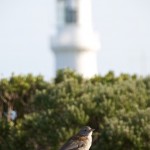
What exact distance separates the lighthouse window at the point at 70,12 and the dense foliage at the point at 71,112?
3752cm

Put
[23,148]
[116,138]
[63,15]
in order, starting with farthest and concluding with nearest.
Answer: [63,15]
[23,148]
[116,138]

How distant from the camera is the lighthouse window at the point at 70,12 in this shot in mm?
62875

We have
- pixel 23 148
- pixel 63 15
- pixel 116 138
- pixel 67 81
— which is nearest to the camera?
pixel 116 138

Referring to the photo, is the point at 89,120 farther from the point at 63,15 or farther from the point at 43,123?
the point at 63,15

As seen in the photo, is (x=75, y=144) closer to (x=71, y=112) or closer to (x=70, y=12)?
(x=71, y=112)

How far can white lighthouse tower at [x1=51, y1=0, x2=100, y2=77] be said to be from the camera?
61094 millimetres

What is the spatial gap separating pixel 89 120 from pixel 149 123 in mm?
1632

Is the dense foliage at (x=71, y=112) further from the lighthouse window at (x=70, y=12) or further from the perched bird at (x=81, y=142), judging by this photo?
the lighthouse window at (x=70, y=12)

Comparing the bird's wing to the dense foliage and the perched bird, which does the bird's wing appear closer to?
the perched bird

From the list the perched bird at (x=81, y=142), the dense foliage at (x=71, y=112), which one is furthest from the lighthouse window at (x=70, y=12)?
the perched bird at (x=81, y=142)

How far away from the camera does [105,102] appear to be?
74.6 feet

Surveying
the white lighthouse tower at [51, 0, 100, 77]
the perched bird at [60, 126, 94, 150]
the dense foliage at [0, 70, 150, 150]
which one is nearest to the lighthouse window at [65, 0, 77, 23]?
the white lighthouse tower at [51, 0, 100, 77]

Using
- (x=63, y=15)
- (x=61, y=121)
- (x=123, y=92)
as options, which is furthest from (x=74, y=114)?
(x=63, y=15)

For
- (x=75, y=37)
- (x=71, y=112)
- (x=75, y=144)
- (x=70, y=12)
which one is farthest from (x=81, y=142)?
→ (x=75, y=37)
